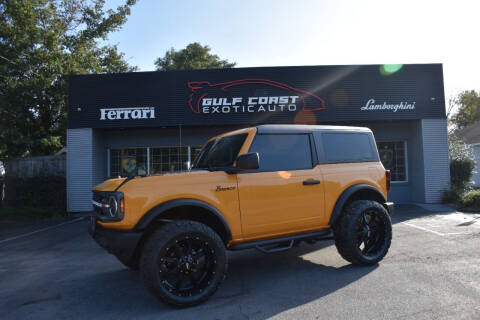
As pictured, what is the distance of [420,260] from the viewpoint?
492 cm

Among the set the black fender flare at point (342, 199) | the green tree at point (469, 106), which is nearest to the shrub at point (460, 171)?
the black fender flare at point (342, 199)

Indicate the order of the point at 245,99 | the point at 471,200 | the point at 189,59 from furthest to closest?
1. the point at 189,59
2. the point at 245,99
3. the point at 471,200

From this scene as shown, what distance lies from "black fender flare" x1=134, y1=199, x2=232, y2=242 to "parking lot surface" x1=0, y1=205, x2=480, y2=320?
0.93 metres

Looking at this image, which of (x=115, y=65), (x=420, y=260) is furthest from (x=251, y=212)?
(x=115, y=65)

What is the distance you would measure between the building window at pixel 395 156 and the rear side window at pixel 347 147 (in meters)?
8.53

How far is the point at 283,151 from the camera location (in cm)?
438

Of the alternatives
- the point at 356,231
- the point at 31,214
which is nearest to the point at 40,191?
the point at 31,214

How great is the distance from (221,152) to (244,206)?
3.34ft

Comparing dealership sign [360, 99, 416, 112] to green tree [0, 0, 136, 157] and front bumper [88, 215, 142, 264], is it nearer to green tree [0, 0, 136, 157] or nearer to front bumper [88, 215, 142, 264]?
front bumper [88, 215, 142, 264]

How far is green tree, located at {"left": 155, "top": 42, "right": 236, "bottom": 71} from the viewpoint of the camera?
2880cm

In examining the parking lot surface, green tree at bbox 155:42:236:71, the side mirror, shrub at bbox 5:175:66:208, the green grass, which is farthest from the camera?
green tree at bbox 155:42:236:71

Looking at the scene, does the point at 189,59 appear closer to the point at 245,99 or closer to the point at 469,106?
the point at 245,99

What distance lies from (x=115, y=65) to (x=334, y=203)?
20.0 m

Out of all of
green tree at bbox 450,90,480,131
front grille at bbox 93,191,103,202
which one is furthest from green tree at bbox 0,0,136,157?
green tree at bbox 450,90,480,131
